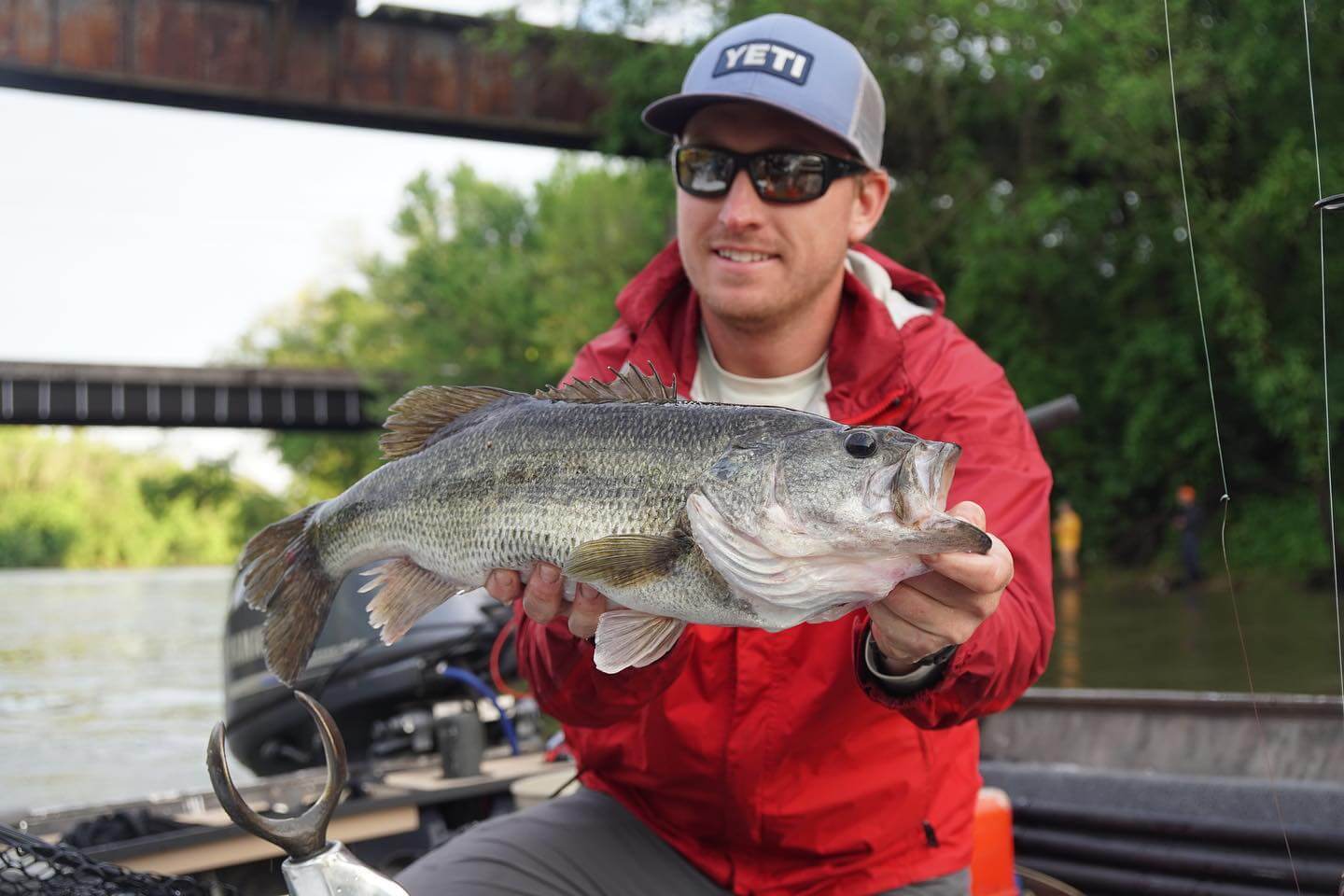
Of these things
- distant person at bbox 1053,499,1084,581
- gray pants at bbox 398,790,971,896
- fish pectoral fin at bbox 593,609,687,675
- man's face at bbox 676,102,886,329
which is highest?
man's face at bbox 676,102,886,329

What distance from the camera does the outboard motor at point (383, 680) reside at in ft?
19.4

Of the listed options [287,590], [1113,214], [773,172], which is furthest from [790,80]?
[1113,214]

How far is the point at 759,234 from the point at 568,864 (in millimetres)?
1603

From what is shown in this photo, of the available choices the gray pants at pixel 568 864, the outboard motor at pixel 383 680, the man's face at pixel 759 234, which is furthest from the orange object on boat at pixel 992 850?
the outboard motor at pixel 383 680

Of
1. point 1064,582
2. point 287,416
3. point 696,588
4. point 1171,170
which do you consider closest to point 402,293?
point 287,416

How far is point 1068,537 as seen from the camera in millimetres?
27406

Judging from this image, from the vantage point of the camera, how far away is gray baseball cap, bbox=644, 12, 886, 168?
3.16 meters

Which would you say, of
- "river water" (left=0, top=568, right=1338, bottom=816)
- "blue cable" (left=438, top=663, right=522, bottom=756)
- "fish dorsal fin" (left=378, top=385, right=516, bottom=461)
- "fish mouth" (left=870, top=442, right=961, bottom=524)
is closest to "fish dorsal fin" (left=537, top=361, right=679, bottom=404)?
"fish dorsal fin" (left=378, top=385, right=516, bottom=461)

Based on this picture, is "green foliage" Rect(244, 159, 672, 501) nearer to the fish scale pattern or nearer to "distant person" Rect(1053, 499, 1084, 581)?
"distant person" Rect(1053, 499, 1084, 581)

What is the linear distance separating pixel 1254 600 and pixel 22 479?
66918 millimetres

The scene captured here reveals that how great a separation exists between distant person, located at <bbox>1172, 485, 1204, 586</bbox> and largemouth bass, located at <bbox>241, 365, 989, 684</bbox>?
24.0 m

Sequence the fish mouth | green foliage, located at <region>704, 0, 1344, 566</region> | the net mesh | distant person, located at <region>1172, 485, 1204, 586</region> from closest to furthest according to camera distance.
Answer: the fish mouth
the net mesh
green foliage, located at <region>704, 0, 1344, 566</region>
distant person, located at <region>1172, 485, 1204, 586</region>

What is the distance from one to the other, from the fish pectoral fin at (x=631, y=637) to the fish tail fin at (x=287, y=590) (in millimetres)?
739

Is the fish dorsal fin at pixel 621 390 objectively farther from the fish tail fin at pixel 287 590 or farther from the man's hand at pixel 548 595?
the fish tail fin at pixel 287 590
